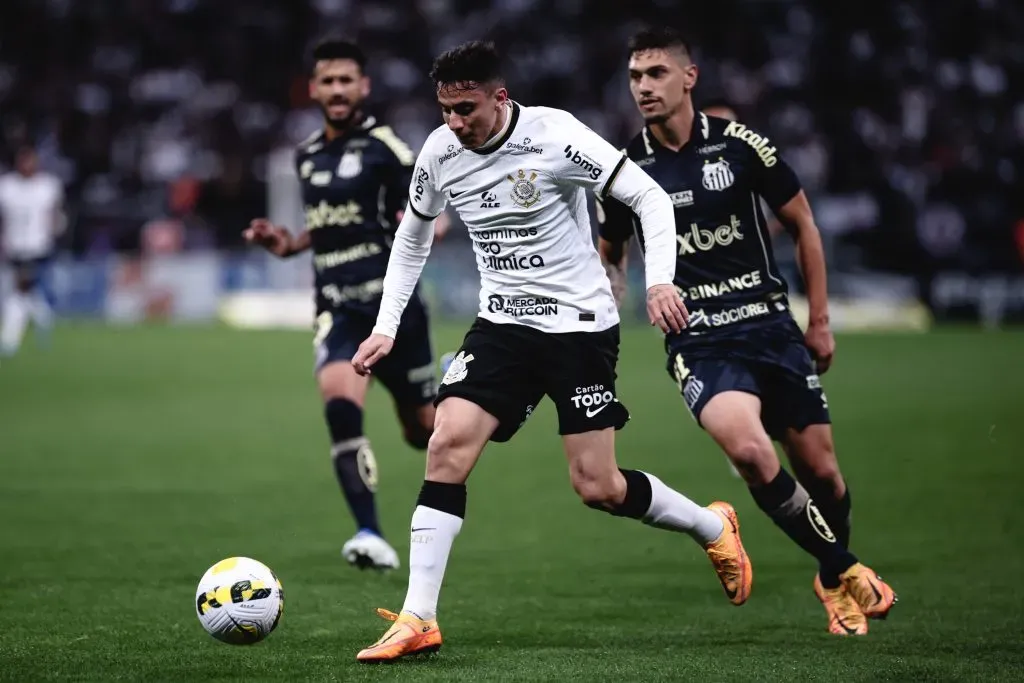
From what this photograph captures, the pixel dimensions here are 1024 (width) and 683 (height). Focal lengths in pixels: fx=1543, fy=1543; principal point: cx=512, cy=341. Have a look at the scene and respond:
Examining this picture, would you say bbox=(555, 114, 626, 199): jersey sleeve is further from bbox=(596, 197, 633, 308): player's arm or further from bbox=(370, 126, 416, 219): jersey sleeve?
bbox=(370, 126, 416, 219): jersey sleeve

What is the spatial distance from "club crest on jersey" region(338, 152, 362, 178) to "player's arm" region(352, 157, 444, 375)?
87.4 inches

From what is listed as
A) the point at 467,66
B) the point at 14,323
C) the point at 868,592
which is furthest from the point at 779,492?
the point at 14,323

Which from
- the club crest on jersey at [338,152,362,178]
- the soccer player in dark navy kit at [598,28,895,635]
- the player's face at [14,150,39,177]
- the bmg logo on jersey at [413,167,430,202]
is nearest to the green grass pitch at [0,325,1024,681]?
the soccer player in dark navy kit at [598,28,895,635]

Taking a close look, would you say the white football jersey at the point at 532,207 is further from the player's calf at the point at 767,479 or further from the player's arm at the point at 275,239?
the player's arm at the point at 275,239

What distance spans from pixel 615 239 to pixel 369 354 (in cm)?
142

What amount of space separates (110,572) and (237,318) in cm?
1949

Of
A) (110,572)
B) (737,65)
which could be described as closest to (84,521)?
(110,572)

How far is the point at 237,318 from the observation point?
26891 millimetres

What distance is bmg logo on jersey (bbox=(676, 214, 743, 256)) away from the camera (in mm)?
6773

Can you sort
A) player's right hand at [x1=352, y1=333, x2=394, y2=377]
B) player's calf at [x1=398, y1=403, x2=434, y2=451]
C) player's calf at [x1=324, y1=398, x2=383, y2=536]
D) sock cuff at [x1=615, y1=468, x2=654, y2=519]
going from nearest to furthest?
player's right hand at [x1=352, y1=333, x2=394, y2=377] → sock cuff at [x1=615, y1=468, x2=654, y2=519] → player's calf at [x1=324, y1=398, x2=383, y2=536] → player's calf at [x1=398, y1=403, x2=434, y2=451]

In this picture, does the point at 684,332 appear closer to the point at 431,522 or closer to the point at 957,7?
the point at 431,522

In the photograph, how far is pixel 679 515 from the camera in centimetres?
634

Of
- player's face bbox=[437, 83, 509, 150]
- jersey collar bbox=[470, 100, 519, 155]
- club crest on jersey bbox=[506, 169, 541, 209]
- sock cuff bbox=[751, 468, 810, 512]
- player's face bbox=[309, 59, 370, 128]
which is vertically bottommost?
sock cuff bbox=[751, 468, 810, 512]

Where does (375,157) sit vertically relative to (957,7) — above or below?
A: below
